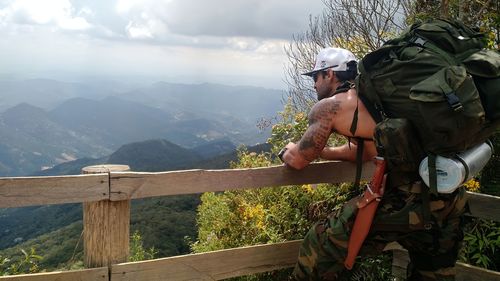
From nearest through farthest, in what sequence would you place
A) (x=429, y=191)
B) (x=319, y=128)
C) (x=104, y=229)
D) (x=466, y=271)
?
1. (x=429, y=191)
2. (x=104, y=229)
3. (x=319, y=128)
4. (x=466, y=271)

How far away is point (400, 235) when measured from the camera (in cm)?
319

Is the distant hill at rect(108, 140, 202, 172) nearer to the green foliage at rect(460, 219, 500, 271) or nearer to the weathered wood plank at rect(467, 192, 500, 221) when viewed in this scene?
the green foliage at rect(460, 219, 500, 271)

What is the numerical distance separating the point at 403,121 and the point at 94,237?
217 cm

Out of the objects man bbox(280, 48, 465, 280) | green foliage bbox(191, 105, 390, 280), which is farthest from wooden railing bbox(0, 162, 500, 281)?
green foliage bbox(191, 105, 390, 280)

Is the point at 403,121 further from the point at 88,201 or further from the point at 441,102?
the point at 88,201

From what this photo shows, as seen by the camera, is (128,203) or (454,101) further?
(128,203)

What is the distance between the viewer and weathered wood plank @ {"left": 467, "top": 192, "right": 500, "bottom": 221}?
3939mm

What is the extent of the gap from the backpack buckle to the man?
0.62 metres

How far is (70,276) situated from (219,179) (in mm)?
1213

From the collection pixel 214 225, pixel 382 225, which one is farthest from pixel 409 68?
pixel 214 225

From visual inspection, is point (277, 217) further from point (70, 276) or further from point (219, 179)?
point (70, 276)

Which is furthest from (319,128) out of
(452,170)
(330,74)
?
(452,170)

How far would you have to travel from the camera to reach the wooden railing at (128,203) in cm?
287

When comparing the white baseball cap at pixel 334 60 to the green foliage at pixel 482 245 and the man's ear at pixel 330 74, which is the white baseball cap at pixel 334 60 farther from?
the green foliage at pixel 482 245
